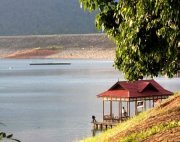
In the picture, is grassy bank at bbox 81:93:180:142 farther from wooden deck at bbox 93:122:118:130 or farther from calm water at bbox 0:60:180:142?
wooden deck at bbox 93:122:118:130

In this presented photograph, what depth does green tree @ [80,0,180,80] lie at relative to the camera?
9570 mm

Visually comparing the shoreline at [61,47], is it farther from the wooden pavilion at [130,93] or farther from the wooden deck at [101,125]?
the wooden deck at [101,125]

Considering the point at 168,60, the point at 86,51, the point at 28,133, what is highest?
the point at 86,51

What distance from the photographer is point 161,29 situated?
985 cm

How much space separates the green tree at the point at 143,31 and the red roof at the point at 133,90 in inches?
1151

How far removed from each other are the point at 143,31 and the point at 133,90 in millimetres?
32789

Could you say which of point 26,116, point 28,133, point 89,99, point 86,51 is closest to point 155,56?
point 28,133

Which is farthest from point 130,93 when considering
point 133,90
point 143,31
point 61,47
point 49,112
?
point 61,47

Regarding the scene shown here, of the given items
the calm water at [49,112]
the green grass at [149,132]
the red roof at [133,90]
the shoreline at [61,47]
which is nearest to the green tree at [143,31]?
the green grass at [149,132]

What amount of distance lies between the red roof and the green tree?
29246mm

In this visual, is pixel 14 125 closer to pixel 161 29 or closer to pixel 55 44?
pixel 161 29

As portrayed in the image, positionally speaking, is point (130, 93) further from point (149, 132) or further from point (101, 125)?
point (149, 132)

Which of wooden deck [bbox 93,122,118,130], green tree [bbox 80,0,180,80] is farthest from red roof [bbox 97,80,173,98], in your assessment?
green tree [bbox 80,0,180,80]

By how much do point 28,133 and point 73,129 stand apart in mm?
3612
